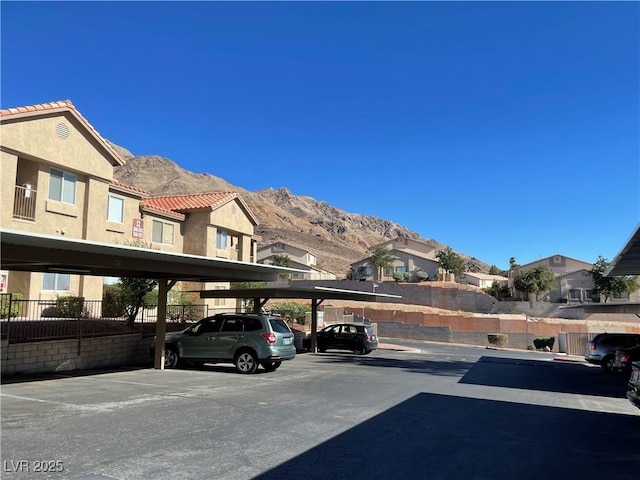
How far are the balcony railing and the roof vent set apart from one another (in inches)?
111

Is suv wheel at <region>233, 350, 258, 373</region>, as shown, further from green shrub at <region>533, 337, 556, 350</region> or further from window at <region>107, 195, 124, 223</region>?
green shrub at <region>533, 337, 556, 350</region>

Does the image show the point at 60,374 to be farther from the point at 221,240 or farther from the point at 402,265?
the point at 402,265

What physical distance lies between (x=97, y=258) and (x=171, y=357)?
5497 mm

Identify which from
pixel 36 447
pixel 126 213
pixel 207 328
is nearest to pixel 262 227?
pixel 126 213

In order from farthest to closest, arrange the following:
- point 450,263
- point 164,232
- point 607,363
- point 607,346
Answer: point 450,263, point 164,232, point 607,346, point 607,363

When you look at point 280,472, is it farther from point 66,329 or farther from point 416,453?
point 66,329

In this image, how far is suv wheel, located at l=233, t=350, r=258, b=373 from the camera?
50.2 ft

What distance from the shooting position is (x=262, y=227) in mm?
145250

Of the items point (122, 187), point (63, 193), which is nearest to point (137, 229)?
point (122, 187)

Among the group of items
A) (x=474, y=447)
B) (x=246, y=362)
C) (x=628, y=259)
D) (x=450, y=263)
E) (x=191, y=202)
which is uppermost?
(x=450, y=263)

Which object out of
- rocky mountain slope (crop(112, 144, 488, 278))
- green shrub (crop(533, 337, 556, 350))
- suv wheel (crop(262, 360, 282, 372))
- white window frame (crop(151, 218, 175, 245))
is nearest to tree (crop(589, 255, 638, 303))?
green shrub (crop(533, 337, 556, 350))

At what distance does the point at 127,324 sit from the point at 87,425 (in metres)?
11.9

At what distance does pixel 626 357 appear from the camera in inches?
674

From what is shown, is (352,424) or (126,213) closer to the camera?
(352,424)
